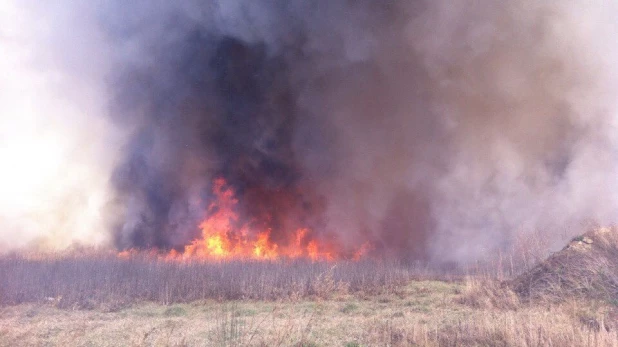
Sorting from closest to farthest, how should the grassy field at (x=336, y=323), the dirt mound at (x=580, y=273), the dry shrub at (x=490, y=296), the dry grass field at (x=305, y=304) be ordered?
the grassy field at (x=336, y=323) → the dry grass field at (x=305, y=304) → the dirt mound at (x=580, y=273) → the dry shrub at (x=490, y=296)

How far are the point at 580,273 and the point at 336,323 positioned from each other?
662 centimetres

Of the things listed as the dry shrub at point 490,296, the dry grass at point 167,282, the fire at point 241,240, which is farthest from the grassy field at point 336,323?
the fire at point 241,240

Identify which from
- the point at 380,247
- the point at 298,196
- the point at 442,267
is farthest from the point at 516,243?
the point at 298,196

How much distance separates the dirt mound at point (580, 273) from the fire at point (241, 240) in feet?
46.5

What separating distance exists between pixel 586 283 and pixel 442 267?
1070 centimetres

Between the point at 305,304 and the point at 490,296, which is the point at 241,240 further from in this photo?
the point at 490,296

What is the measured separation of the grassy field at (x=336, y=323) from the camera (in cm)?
777

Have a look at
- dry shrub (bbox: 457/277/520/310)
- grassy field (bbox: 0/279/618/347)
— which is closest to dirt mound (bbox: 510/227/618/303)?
dry shrub (bbox: 457/277/520/310)

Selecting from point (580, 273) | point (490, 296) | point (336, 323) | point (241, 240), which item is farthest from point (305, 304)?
point (241, 240)

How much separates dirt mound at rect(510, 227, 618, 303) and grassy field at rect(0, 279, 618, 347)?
59cm

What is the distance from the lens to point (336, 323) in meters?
9.89

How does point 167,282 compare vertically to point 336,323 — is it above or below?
above

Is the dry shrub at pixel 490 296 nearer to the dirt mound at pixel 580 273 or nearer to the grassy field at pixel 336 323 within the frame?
the grassy field at pixel 336 323

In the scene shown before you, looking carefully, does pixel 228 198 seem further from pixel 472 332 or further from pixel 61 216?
pixel 472 332
